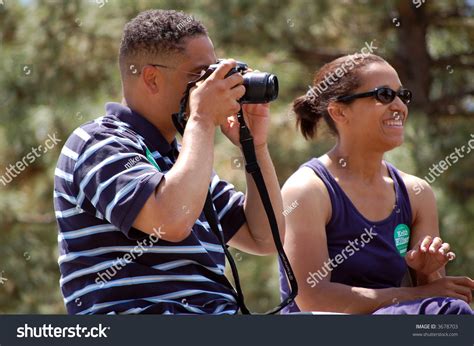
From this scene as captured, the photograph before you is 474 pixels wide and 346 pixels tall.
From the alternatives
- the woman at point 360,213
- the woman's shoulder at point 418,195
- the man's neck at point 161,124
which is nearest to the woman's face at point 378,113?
the woman at point 360,213

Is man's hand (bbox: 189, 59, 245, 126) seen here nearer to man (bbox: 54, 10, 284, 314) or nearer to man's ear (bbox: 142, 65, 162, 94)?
man (bbox: 54, 10, 284, 314)

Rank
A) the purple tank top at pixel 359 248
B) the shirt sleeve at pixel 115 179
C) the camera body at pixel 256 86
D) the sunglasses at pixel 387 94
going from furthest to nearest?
1. the sunglasses at pixel 387 94
2. the purple tank top at pixel 359 248
3. the camera body at pixel 256 86
4. the shirt sleeve at pixel 115 179

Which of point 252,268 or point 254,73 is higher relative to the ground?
point 254,73

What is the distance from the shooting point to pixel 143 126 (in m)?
2.45

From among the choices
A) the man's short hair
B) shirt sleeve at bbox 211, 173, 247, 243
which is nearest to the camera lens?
the man's short hair

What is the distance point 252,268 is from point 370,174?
9.00 ft

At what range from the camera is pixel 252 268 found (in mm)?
5699

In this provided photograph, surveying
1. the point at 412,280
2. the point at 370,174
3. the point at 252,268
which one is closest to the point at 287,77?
the point at 252,268

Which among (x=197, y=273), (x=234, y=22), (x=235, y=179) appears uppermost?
(x=234, y=22)

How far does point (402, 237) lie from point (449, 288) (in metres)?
0.35

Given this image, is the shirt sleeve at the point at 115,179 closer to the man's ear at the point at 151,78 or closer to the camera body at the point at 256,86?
the man's ear at the point at 151,78

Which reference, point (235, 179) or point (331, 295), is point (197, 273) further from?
point (235, 179)

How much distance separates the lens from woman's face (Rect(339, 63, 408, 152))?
9.79ft

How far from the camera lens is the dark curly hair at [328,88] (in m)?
3.03
